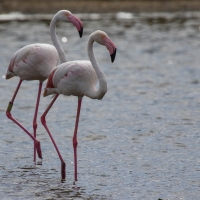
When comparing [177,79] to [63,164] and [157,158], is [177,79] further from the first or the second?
[63,164]

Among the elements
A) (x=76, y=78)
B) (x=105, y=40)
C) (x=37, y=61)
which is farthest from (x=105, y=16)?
(x=105, y=40)

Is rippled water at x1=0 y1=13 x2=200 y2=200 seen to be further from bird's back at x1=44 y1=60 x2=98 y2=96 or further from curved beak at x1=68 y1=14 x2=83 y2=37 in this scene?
curved beak at x1=68 y1=14 x2=83 y2=37

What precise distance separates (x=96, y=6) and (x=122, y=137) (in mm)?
27081

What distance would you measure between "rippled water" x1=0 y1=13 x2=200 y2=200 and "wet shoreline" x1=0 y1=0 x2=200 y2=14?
53.1 feet

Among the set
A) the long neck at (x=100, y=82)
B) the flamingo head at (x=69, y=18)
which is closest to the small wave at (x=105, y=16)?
the flamingo head at (x=69, y=18)

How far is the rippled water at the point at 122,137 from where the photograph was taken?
6.86m

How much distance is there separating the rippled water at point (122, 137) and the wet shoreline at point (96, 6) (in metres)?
16.2

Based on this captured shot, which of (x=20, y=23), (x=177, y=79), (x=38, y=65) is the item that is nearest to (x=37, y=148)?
(x=38, y=65)

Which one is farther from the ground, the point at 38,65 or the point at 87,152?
the point at 38,65

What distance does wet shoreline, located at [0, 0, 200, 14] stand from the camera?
114 feet

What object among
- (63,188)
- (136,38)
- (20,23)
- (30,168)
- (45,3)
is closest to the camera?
(63,188)

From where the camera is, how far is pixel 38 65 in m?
8.01

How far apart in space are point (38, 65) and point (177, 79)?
6.96 meters

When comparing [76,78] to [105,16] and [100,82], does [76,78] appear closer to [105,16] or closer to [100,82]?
[100,82]
